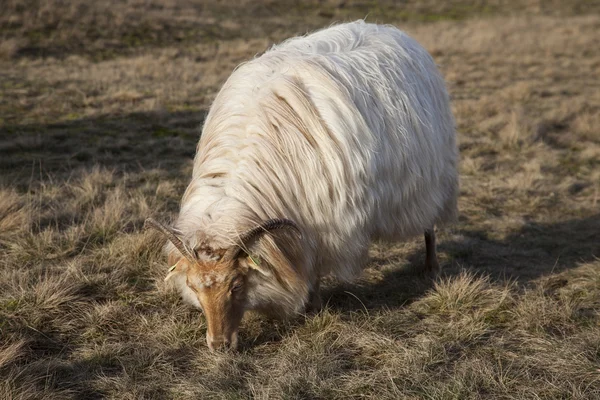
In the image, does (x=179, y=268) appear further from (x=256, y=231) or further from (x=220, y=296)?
(x=256, y=231)

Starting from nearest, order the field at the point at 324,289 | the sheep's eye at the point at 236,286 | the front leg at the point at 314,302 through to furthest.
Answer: the field at the point at 324,289 < the sheep's eye at the point at 236,286 < the front leg at the point at 314,302

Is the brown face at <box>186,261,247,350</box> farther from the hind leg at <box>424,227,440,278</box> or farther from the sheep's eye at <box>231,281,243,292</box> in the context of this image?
the hind leg at <box>424,227,440,278</box>

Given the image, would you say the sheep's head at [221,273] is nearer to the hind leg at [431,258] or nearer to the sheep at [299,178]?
the sheep at [299,178]

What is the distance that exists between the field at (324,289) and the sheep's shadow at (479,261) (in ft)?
0.07

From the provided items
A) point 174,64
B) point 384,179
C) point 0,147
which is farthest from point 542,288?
point 174,64

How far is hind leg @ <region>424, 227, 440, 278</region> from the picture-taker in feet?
16.3

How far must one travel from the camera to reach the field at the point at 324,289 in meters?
3.32

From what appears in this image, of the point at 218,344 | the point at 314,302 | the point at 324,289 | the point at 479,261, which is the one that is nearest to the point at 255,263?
the point at 218,344

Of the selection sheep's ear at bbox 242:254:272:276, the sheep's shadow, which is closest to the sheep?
sheep's ear at bbox 242:254:272:276

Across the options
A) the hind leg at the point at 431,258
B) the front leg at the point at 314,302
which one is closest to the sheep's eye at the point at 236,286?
the front leg at the point at 314,302

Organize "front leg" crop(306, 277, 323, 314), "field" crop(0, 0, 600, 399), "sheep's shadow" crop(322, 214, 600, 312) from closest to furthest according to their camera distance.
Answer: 1. "field" crop(0, 0, 600, 399)
2. "front leg" crop(306, 277, 323, 314)
3. "sheep's shadow" crop(322, 214, 600, 312)

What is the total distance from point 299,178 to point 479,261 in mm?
2494

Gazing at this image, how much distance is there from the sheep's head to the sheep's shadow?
35.9 inches

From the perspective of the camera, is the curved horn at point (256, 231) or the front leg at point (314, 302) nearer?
the curved horn at point (256, 231)
